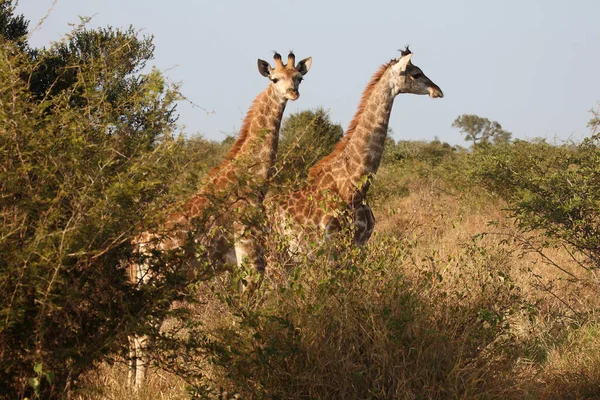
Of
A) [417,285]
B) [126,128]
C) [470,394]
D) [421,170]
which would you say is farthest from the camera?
[421,170]

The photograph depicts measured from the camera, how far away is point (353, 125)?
26.6ft

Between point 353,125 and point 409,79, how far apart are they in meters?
0.77

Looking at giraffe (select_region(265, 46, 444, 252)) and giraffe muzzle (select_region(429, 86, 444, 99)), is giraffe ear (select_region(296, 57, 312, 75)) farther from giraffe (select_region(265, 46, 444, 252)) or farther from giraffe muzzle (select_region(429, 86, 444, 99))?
giraffe muzzle (select_region(429, 86, 444, 99))

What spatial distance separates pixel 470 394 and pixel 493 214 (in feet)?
31.9

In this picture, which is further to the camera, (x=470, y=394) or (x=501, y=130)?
(x=501, y=130)

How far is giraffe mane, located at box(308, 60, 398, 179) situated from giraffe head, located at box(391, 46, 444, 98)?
0.18 meters

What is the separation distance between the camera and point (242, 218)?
372 cm

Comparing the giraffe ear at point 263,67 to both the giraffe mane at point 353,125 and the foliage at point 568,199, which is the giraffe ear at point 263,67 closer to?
the giraffe mane at point 353,125

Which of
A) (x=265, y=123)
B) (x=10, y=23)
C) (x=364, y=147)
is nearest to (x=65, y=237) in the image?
(x=265, y=123)

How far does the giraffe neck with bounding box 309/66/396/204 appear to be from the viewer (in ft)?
25.5

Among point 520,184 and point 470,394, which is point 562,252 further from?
point 470,394

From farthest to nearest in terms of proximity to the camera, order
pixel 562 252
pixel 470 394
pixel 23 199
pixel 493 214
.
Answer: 1. pixel 493 214
2. pixel 562 252
3. pixel 470 394
4. pixel 23 199

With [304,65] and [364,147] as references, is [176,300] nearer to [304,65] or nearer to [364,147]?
[364,147]

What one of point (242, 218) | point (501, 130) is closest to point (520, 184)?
point (242, 218)
